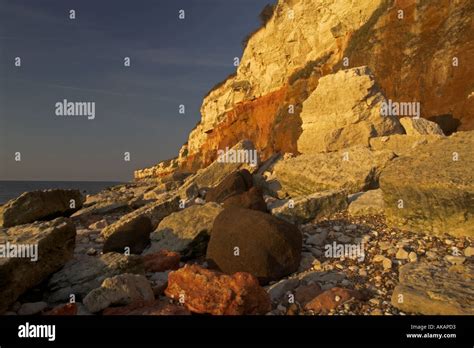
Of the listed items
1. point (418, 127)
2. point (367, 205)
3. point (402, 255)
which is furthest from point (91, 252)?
point (418, 127)

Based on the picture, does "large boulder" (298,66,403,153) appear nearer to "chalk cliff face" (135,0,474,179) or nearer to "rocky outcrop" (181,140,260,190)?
"rocky outcrop" (181,140,260,190)

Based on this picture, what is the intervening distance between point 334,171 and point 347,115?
3.61 m

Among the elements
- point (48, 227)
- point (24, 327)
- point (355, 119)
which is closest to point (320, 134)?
point (355, 119)

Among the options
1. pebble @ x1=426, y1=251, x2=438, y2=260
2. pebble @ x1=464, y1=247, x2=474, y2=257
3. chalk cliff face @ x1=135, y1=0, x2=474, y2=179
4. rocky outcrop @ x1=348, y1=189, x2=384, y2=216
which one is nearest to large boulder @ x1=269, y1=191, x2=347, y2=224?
rocky outcrop @ x1=348, y1=189, x2=384, y2=216

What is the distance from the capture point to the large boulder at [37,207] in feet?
32.9

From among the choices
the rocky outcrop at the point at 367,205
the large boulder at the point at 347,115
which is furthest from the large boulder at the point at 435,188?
the large boulder at the point at 347,115

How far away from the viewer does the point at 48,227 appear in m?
6.64

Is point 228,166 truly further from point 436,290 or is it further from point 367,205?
point 436,290

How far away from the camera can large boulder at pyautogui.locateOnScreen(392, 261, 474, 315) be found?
4.25 m

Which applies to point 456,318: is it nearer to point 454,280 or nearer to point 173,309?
point 454,280

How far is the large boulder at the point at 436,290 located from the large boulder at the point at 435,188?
136cm

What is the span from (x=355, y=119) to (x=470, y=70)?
813 centimetres

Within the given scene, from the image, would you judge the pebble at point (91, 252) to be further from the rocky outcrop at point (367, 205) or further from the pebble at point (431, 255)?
the pebble at point (431, 255)

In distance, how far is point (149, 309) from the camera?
178 inches
